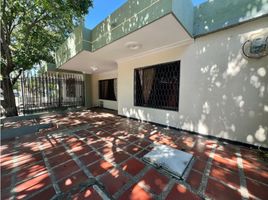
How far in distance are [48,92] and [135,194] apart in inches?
313

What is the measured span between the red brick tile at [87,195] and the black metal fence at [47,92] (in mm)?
6304

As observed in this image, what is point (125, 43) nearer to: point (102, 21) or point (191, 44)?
point (102, 21)

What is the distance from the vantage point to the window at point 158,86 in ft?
13.7

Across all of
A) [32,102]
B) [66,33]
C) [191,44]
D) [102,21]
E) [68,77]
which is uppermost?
[66,33]

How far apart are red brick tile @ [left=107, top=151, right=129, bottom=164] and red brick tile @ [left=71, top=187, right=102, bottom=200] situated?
0.71 meters

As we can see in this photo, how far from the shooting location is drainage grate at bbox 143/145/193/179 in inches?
78.1

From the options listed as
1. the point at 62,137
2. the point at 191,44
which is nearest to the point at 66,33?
the point at 62,137

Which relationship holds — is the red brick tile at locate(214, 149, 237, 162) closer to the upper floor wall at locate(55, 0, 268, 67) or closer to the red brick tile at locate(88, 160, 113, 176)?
the red brick tile at locate(88, 160, 113, 176)

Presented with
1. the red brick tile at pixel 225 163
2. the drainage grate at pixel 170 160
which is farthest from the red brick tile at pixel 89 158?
the red brick tile at pixel 225 163

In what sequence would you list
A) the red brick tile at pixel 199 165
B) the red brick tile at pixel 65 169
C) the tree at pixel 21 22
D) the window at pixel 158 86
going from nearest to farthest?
the red brick tile at pixel 65 169
the red brick tile at pixel 199 165
the window at pixel 158 86
the tree at pixel 21 22

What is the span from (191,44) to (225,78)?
4.32 feet

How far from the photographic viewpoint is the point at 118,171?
202 centimetres

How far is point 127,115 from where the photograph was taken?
19.0 ft

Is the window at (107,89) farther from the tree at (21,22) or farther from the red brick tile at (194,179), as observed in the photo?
the red brick tile at (194,179)
